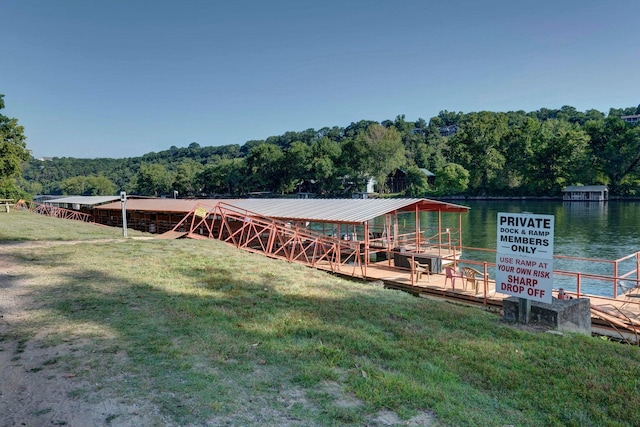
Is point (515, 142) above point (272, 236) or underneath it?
above

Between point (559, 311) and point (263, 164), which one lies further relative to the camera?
point (263, 164)

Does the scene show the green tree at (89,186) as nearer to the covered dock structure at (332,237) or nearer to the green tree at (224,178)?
the green tree at (224,178)

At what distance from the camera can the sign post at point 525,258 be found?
7286 millimetres

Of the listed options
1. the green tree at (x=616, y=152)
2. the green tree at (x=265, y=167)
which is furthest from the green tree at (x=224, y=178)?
the green tree at (x=616, y=152)

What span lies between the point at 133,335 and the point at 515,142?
3920 inches

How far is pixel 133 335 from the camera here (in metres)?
6.15

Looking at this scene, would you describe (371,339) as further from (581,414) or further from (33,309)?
(33,309)

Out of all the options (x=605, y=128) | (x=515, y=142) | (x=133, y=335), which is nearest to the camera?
(x=133, y=335)

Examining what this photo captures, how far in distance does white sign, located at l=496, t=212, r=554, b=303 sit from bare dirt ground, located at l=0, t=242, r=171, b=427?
6.42 metres

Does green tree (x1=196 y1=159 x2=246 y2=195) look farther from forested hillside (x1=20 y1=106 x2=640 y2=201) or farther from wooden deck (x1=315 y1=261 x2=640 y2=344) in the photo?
wooden deck (x1=315 y1=261 x2=640 y2=344)

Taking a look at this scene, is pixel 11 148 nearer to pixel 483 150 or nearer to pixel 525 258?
pixel 525 258

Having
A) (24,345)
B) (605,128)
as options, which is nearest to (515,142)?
(605,128)

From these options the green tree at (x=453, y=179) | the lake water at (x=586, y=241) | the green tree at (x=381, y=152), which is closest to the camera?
the lake water at (x=586, y=241)

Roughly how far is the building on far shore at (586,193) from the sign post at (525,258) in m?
82.1
